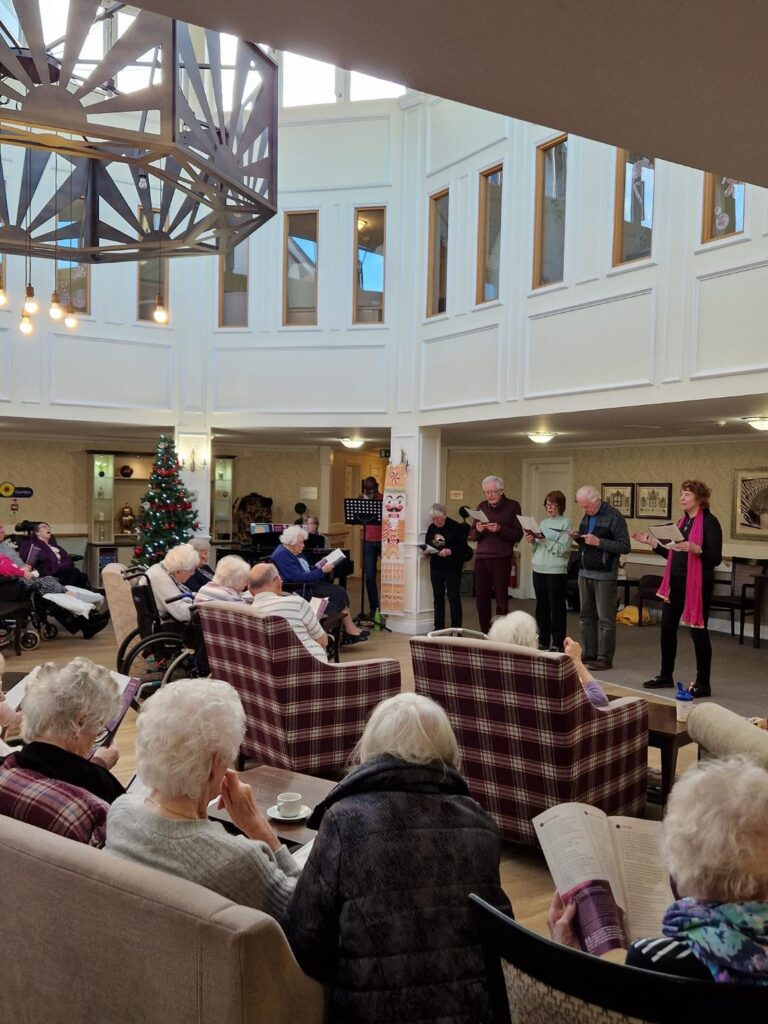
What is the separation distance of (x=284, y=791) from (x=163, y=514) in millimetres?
7600

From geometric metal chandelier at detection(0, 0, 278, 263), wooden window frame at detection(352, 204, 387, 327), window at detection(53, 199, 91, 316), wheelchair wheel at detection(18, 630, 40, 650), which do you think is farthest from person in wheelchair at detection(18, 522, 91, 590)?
wooden window frame at detection(352, 204, 387, 327)

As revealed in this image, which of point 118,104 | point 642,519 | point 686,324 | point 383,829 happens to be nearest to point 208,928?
point 383,829

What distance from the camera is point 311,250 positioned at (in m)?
10.7

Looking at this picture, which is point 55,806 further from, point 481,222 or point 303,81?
point 303,81

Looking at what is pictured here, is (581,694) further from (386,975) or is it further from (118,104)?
(118,104)

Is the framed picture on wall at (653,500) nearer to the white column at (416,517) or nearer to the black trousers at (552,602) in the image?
the white column at (416,517)

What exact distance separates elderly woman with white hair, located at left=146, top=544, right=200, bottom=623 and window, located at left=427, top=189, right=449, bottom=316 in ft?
16.2

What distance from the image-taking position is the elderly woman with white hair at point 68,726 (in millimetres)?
2197

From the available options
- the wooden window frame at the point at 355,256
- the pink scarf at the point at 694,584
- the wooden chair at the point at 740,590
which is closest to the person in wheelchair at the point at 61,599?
the wooden window frame at the point at 355,256

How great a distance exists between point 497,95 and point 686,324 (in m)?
4.54

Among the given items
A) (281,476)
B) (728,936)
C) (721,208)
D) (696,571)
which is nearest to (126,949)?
(728,936)

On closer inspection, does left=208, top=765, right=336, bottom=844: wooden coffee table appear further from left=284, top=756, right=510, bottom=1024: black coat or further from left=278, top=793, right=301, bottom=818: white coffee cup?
left=284, top=756, right=510, bottom=1024: black coat

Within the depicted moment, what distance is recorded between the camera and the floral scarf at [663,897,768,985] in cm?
129

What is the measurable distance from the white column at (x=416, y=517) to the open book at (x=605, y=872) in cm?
769
